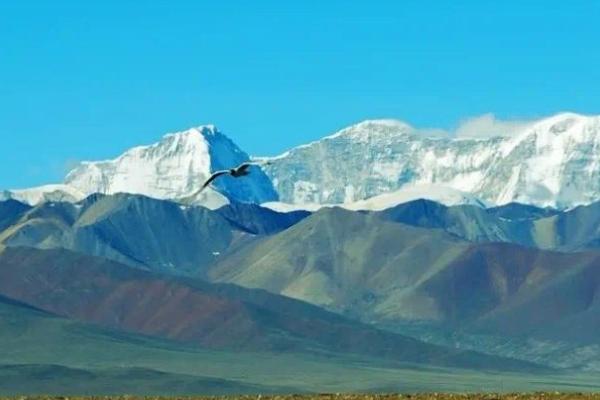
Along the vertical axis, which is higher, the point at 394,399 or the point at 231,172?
the point at 231,172

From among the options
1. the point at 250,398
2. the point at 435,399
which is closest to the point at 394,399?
the point at 435,399

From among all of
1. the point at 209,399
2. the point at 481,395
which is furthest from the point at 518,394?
the point at 209,399

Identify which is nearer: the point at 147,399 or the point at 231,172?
the point at 147,399

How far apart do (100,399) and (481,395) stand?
45.6ft

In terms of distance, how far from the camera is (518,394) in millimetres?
69000

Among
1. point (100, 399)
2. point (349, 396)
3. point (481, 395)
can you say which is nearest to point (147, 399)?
point (100, 399)

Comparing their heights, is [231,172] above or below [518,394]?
above

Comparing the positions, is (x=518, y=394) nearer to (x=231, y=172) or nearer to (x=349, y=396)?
(x=349, y=396)

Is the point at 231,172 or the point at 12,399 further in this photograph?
the point at 231,172

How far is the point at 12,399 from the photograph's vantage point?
2717 inches

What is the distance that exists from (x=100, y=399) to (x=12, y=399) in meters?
4.26

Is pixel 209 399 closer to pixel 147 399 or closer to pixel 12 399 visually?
pixel 147 399

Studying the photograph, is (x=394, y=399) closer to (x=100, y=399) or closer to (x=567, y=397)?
(x=567, y=397)

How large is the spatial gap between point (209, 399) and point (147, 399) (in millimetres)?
2291
